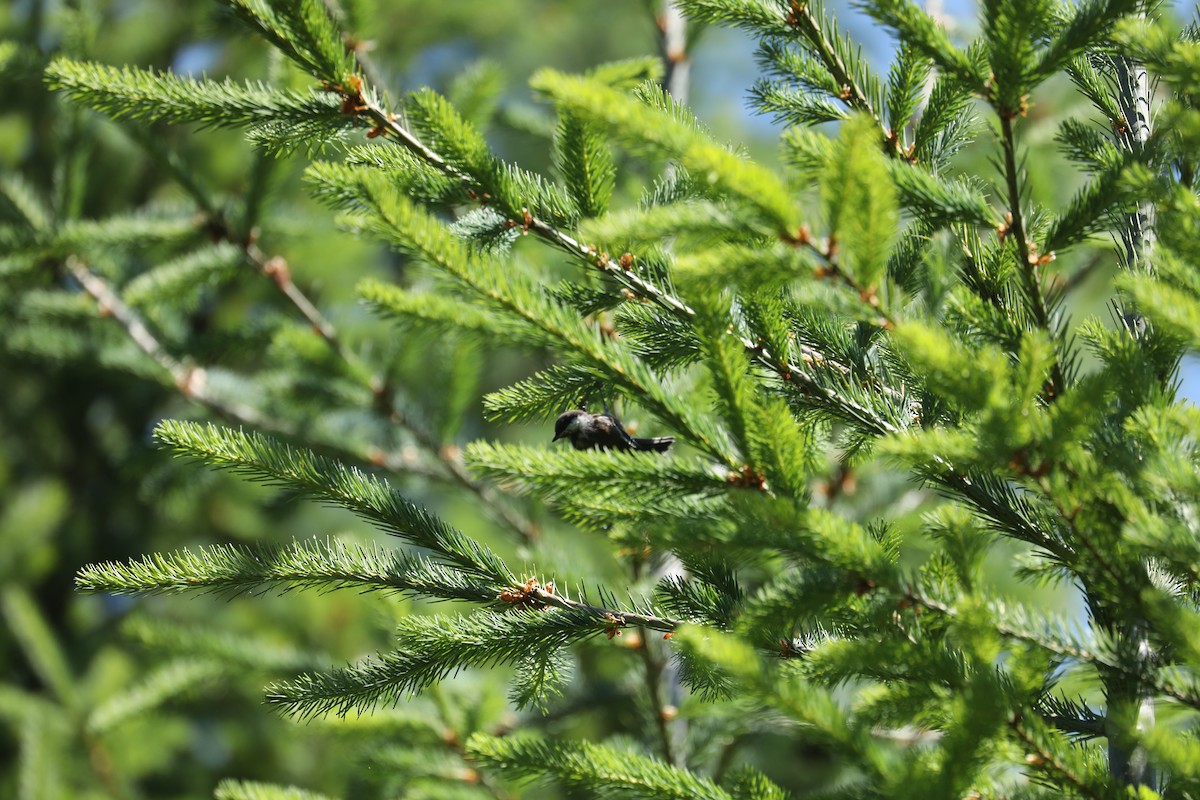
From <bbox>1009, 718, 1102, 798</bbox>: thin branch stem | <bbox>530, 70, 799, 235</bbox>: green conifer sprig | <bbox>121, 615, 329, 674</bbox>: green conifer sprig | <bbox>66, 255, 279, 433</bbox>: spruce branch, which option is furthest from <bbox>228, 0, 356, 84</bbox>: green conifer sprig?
<bbox>121, 615, 329, 674</bbox>: green conifer sprig

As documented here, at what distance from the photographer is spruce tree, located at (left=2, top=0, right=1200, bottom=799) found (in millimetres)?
866

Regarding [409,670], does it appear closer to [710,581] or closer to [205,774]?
[710,581]

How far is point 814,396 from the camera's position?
110 cm

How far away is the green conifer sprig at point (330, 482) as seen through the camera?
104cm

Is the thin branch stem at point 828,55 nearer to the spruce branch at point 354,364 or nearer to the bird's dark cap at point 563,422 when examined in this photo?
the bird's dark cap at point 563,422

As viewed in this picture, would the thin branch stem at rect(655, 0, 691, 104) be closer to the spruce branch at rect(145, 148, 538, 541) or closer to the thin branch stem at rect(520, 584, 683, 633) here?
the spruce branch at rect(145, 148, 538, 541)

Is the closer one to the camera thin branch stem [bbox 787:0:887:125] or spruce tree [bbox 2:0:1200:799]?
spruce tree [bbox 2:0:1200:799]

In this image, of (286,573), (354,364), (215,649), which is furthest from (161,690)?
(286,573)

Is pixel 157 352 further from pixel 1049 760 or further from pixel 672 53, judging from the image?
pixel 1049 760

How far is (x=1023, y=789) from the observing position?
40.3 inches

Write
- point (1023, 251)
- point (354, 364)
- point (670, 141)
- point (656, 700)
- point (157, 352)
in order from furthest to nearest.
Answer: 1. point (157, 352)
2. point (354, 364)
3. point (656, 700)
4. point (1023, 251)
5. point (670, 141)

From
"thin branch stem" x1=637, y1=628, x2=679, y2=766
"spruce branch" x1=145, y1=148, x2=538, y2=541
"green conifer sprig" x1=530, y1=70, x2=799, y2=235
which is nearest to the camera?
"green conifer sprig" x1=530, y1=70, x2=799, y2=235

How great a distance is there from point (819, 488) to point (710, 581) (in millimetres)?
1651

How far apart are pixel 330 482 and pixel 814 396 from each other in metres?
0.54
